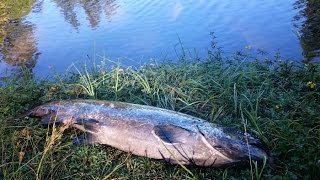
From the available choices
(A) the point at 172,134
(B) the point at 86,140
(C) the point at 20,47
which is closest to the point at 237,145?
(A) the point at 172,134

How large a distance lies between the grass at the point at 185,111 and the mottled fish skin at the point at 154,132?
0.35ft

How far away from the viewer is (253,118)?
12.7ft

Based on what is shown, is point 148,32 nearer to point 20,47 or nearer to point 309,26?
point 20,47

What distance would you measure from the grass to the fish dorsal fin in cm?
23

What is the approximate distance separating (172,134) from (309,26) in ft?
15.2

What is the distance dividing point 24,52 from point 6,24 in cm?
204

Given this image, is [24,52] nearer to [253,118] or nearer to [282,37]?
[282,37]

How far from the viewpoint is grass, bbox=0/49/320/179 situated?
3467 millimetres

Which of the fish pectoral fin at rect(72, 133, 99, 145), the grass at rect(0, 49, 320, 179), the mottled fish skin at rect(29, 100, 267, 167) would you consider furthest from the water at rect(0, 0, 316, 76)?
the fish pectoral fin at rect(72, 133, 99, 145)

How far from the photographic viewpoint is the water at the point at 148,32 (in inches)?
277

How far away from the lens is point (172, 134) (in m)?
3.56

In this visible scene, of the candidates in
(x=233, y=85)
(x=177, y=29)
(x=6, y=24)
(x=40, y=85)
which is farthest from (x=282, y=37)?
(x=6, y=24)

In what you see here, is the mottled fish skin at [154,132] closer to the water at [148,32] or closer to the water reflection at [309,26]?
the water at [148,32]

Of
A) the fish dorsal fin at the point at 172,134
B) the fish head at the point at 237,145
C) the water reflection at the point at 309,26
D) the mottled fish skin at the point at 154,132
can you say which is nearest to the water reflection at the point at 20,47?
the mottled fish skin at the point at 154,132
